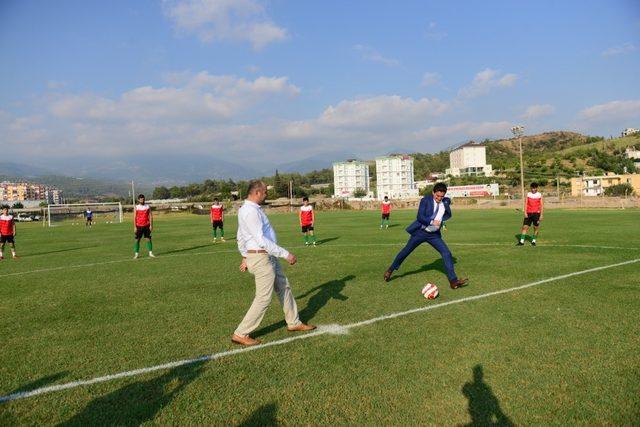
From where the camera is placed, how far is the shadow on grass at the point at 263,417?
12.4 ft

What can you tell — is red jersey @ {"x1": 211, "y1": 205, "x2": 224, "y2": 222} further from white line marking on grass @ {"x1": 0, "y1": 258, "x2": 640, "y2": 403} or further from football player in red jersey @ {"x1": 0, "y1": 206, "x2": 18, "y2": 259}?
white line marking on grass @ {"x1": 0, "y1": 258, "x2": 640, "y2": 403}

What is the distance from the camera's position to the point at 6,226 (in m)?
17.8

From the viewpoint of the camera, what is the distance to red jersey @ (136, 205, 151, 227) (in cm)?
1574

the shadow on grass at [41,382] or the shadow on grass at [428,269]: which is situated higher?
the shadow on grass at [41,382]

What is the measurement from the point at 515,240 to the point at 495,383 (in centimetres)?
1414

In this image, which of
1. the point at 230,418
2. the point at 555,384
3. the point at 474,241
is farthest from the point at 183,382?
the point at 474,241

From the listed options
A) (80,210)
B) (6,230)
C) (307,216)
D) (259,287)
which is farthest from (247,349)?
(80,210)

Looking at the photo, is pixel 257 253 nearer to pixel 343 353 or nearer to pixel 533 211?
pixel 343 353

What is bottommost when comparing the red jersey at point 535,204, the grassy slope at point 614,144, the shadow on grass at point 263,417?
the shadow on grass at point 263,417

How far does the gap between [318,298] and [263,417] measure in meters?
4.45

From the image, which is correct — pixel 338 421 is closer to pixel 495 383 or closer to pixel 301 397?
pixel 301 397

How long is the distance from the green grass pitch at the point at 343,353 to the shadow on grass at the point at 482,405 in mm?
17

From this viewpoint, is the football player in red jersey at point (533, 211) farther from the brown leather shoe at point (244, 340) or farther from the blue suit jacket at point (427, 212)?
the brown leather shoe at point (244, 340)

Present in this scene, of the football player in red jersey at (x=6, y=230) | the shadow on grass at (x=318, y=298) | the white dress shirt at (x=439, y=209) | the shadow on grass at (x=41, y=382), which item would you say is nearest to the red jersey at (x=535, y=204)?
the white dress shirt at (x=439, y=209)
